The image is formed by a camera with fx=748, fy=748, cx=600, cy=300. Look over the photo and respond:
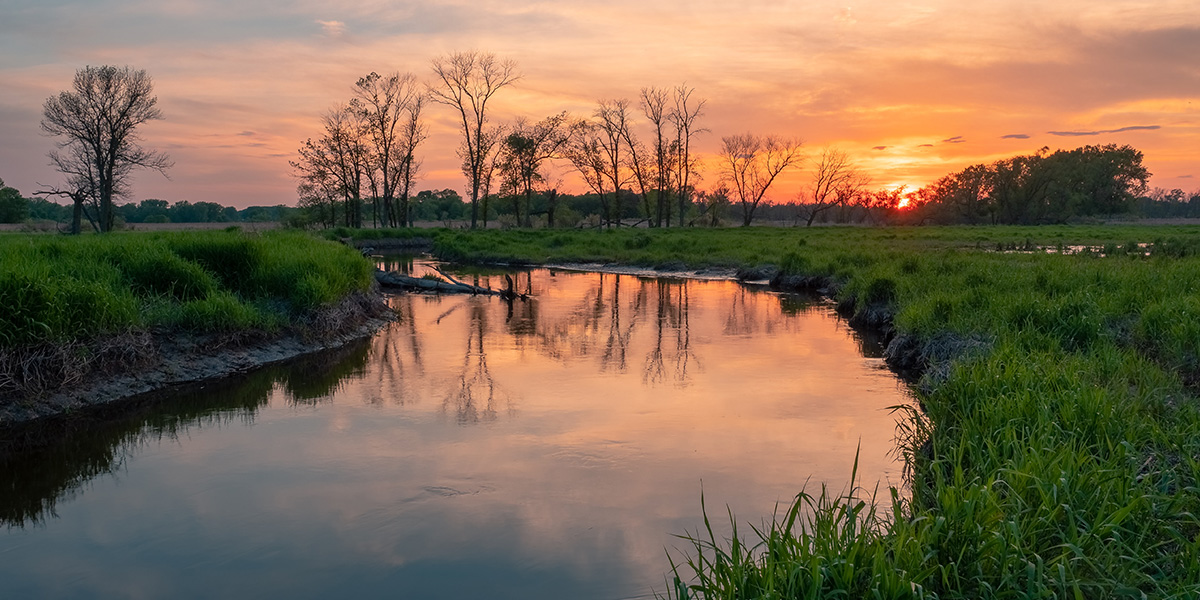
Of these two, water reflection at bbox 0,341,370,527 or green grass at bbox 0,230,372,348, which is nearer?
water reflection at bbox 0,341,370,527

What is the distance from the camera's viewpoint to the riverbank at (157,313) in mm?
7789

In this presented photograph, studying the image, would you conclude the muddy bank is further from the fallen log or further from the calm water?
the fallen log

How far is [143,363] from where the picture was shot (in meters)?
9.12

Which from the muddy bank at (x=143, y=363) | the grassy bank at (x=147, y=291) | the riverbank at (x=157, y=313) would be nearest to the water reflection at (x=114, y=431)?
the muddy bank at (x=143, y=363)

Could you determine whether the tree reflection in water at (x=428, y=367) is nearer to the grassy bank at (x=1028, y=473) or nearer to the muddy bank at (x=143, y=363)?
the muddy bank at (x=143, y=363)

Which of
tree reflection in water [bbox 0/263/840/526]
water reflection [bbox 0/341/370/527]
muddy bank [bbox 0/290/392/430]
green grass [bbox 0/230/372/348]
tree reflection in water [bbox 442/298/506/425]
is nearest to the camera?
water reflection [bbox 0/341/370/527]

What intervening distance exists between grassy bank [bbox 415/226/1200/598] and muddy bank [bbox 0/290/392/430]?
23.0 feet

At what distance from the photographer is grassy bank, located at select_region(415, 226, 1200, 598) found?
11.0 feet

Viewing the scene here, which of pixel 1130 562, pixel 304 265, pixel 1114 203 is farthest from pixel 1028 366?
pixel 1114 203

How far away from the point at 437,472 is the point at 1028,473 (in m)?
4.43

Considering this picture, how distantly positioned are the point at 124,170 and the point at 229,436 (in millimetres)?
40840

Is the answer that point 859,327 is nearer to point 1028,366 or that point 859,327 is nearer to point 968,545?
point 1028,366

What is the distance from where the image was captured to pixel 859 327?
47.6 ft

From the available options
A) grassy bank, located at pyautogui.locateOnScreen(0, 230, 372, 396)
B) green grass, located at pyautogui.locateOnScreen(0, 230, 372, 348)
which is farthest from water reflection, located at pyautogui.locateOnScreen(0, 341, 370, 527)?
green grass, located at pyautogui.locateOnScreen(0, 230, 372, 348)
